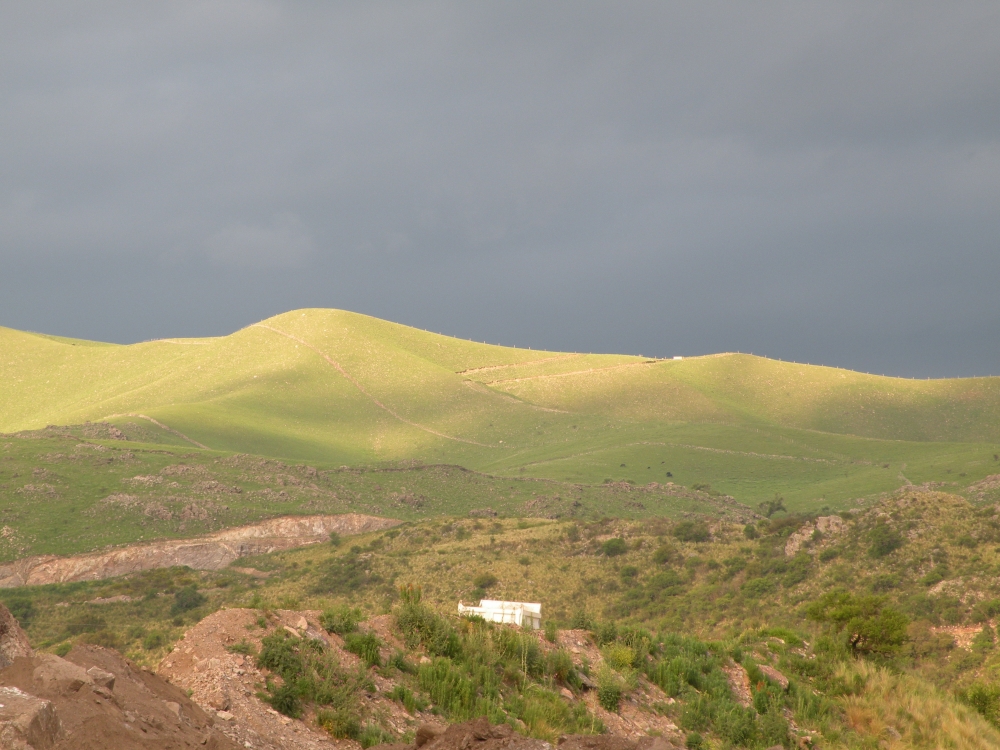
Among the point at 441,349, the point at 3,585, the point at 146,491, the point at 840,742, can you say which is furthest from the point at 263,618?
the point at 441,349

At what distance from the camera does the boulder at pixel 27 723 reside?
21.1 ft

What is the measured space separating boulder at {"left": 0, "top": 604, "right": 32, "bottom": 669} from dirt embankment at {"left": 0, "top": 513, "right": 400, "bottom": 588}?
4386 cm

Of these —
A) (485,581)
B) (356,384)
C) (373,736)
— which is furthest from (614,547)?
(356,384)

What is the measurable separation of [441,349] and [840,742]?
439 ft

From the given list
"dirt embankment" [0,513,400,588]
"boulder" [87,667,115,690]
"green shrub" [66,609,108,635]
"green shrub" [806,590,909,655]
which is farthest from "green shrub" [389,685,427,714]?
"dirt embankment" [0,513,400,588]

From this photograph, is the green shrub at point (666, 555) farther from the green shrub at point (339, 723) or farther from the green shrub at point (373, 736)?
the green shrub at point (339, 723)

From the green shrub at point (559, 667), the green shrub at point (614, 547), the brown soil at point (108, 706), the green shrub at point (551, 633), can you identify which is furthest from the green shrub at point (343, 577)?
the brown soil at point (108, 706)

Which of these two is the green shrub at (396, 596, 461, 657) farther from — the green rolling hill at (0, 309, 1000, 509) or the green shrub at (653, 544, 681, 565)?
the green rolling hill at (0, 309, 1000, 509)

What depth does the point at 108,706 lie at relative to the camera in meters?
7.64

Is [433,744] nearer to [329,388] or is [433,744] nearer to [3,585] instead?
[3,585]

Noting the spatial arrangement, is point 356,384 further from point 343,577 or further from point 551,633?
point 551,633

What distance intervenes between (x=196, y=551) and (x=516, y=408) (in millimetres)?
65148

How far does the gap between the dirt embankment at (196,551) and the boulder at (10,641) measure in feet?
144

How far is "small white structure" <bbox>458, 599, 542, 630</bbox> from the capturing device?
16.5 metres
